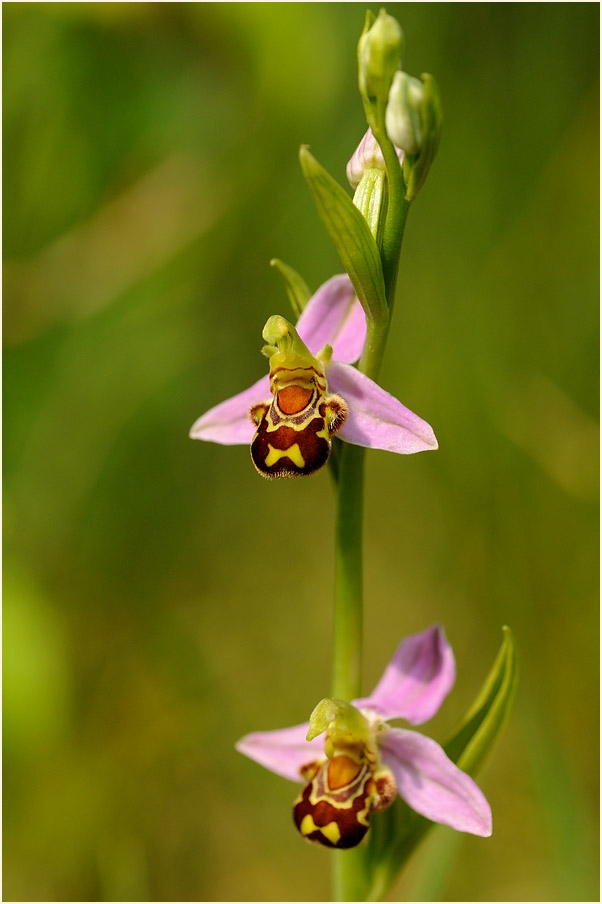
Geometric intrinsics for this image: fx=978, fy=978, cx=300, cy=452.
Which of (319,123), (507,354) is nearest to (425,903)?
(507,354)

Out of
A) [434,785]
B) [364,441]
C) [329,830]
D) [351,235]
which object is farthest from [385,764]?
[351,235]

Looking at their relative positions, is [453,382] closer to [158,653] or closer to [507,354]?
[507,354]

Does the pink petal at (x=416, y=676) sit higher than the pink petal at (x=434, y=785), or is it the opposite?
the pink petal at (x=416, y=676)

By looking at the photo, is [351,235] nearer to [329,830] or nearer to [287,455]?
[287,455]

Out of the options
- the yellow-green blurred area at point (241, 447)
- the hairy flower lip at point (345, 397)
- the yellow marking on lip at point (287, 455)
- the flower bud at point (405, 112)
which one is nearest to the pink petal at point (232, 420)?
the hairy flower lip at point (345, 397)

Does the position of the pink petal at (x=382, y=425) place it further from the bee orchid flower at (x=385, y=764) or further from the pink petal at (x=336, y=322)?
the bee orchid flower at (x=385, y=764)

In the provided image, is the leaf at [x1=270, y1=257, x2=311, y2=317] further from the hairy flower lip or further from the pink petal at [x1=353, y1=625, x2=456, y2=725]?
the pink petal at [x1=353, y1=625, x2=456, y2=725]
